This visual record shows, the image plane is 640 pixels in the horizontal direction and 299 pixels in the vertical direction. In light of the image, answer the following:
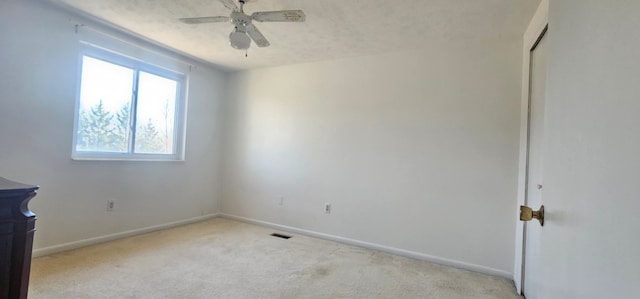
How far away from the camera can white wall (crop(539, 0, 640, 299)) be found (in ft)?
1.46

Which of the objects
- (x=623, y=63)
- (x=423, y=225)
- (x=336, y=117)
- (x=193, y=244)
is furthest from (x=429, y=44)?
(x=193, y=244)

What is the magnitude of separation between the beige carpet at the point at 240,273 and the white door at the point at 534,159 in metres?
0.33

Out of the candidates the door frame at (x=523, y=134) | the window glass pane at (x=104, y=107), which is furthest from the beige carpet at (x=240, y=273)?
the window glass pane at (x=104, y=107)

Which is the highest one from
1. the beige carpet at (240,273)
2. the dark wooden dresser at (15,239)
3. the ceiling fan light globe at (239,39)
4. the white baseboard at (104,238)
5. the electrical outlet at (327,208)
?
the ceiling fan light globe at (239,39)

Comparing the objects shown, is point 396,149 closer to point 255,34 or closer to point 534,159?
point 534,159

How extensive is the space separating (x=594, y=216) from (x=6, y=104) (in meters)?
3.72

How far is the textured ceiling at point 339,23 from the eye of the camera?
229 cm

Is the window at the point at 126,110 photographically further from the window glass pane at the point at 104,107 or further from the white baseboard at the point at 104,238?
the white baseboard at the point at 104,238

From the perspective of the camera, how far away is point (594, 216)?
0.56 m

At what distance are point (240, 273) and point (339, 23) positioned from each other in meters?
2.42

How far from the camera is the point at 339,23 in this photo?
2.63 meters

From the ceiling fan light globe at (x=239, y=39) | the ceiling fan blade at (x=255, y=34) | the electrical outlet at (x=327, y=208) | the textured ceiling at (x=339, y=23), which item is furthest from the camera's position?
the electrical outlet at (x=327, y=208)

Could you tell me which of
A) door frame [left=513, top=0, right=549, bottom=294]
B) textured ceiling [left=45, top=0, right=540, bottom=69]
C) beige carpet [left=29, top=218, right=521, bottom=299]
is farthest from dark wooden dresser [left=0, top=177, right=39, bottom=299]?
door frame [left=513, top=0, right=549, bottom=294]

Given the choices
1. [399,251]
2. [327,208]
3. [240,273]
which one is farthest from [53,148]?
[399,251]
